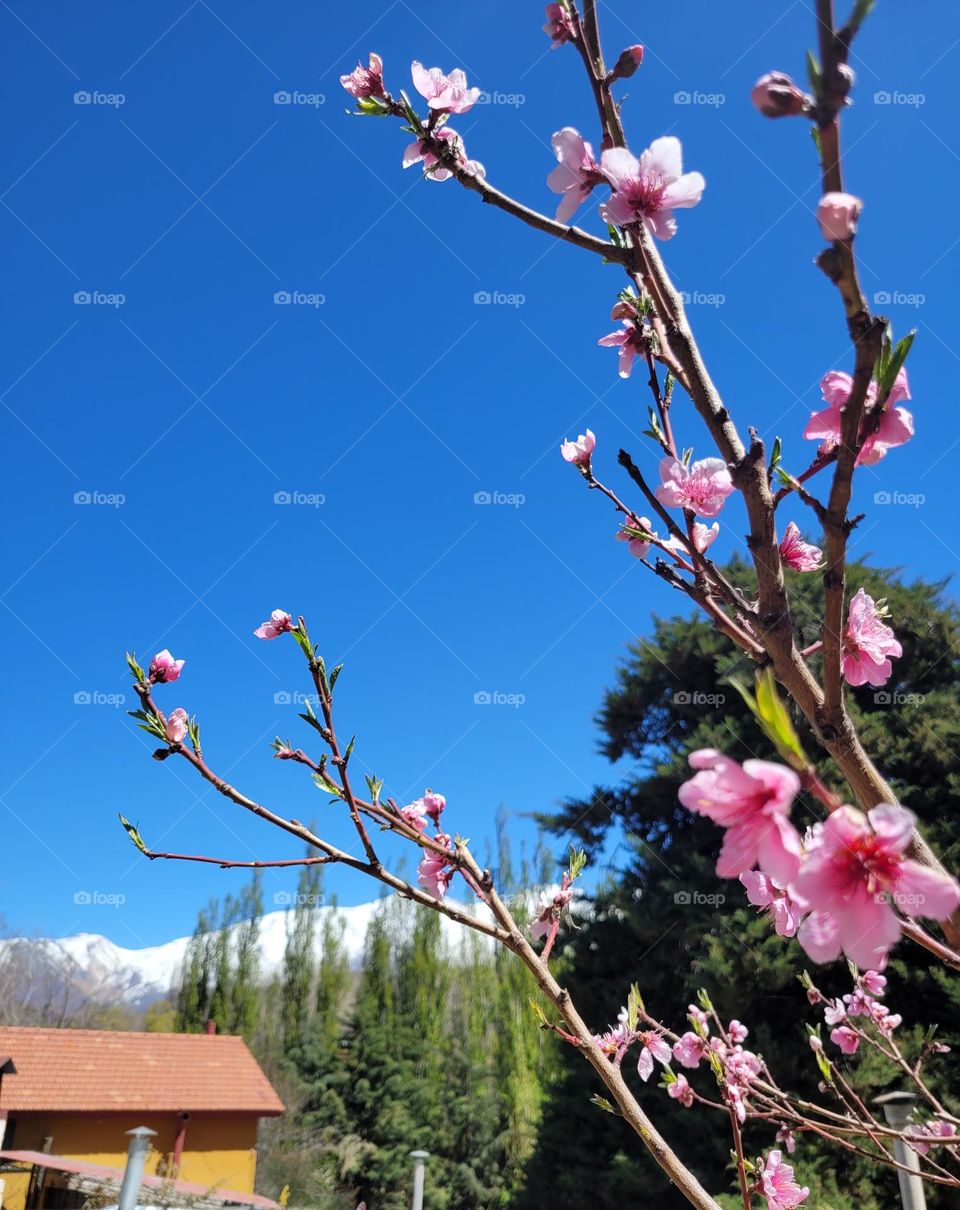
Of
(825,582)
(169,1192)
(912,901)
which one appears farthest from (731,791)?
(169,1192)

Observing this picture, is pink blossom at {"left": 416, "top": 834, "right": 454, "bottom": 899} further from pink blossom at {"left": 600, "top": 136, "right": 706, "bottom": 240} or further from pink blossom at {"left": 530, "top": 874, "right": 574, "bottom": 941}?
pink blossom at {"left": 600, "top": 136, "right": 706, "bottom": 240}

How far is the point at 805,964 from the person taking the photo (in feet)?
29.5

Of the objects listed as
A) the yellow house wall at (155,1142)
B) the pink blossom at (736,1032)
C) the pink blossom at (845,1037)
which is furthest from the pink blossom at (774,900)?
the yellow house wall at (155,1142)

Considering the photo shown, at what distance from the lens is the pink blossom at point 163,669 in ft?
5.46

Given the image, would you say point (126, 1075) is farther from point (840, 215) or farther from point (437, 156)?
point (840, 215)

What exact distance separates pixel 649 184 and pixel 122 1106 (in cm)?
1586

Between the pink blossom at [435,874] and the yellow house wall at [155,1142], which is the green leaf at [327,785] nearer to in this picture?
the pink blossom at [435,874]

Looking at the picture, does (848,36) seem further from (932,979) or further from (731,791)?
(932,979)

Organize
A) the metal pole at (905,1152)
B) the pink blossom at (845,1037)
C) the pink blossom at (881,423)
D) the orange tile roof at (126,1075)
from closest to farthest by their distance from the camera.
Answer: the pink blossom at (881,423)
the metal pole at (905,1152)
the pink blossom at (845,1037)
the orange tile roof at (126,1075)

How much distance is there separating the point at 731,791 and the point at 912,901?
0.50ft

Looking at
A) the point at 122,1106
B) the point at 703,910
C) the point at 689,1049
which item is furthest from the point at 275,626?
the point at 122,1106

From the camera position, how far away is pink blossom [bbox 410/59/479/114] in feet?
4.47

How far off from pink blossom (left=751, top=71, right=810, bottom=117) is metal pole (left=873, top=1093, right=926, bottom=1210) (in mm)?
2564

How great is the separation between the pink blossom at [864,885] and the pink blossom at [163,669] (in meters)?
1.34
